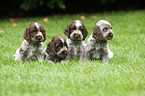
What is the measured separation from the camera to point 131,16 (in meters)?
11.2

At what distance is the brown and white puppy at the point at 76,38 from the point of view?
5269mm

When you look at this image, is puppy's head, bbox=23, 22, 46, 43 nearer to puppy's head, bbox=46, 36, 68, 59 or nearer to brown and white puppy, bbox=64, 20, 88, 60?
puppy's head, bbox=46, 36, 68, 59

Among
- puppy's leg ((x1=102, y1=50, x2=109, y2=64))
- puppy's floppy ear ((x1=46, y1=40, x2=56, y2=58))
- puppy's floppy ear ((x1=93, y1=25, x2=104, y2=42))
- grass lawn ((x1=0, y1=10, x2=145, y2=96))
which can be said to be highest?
puppy's floppy ear ((x1=93, y1=25, x2=104, y2=42))

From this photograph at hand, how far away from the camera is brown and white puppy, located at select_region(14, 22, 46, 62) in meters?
5.15

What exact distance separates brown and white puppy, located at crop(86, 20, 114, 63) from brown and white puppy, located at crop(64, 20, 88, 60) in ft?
0.62

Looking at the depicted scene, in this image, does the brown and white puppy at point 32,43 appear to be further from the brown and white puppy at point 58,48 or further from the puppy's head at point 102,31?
the puppy's head at point 102,31

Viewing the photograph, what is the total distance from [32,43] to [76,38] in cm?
106

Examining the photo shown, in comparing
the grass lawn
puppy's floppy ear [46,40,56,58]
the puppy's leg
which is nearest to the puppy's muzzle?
puppy's floppy ear [46,40,56,58]

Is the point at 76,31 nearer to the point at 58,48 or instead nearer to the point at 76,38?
→ the point at 76,38

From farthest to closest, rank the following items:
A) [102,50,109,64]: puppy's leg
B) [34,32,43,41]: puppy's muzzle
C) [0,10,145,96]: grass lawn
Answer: [102,50,109,64]: puppy's leg, [34,32,43,41]: puppy's muzzle, [0,10,145,96]: grass lawn

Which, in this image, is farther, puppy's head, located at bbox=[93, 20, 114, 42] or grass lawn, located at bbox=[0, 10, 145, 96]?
puppy's head, located at bbox=[93, 20, 114, 42]

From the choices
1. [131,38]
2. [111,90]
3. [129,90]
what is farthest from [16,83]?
[131,38]

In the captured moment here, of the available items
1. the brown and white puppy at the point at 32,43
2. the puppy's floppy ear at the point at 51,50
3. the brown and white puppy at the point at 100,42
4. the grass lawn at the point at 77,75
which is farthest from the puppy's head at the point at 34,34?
the brown and white puppy at the point at 100,42

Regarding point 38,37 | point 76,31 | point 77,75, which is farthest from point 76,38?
point 77,75
